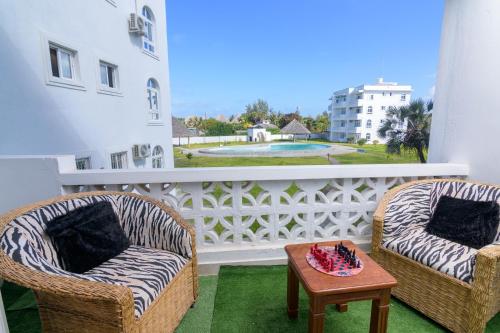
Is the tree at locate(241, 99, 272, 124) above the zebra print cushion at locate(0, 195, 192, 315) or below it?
above

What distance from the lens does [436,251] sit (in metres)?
1.68

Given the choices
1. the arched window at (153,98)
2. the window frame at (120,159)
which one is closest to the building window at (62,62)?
the window frame at (120,159)

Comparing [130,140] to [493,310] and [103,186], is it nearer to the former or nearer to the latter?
[103,186]

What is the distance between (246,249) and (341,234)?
3.15 feet

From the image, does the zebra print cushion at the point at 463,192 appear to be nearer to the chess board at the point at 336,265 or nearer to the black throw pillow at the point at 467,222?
the black throw pillow at the point at 467,222

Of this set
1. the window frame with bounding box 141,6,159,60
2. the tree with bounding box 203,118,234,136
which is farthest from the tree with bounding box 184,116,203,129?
the window frame with bounding box 141,6,159,60

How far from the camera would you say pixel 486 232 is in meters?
1.73

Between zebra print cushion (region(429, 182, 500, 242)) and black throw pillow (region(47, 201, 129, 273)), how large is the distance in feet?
8.13

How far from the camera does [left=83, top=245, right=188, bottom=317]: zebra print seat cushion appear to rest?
130 cm

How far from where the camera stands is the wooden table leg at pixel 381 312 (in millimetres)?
1272

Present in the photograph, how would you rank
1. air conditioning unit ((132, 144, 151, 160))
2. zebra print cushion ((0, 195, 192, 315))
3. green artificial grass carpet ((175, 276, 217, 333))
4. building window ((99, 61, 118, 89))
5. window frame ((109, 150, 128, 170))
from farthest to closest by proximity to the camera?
air conditioning unit ((132, 144, 151, 160)) → window frame ((109, 150, 128, 170)) → building window ((99, 61, 118, 89)) → green artificial grass carpet ((175, 276, 217, 333)) → zebra print cushion ((0, 195, 192, 315))

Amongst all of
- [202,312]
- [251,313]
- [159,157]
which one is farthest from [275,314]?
[159,157]

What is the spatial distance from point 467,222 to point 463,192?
0.36 metres

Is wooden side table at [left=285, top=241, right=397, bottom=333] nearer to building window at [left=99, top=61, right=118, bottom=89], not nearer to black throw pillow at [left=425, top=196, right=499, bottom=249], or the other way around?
black throw pillow at [left=425, top=196, right=499, bottom=249]
